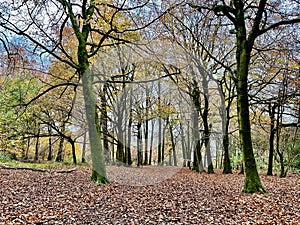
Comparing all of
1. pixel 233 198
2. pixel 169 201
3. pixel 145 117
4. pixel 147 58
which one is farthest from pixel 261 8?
pixel 145 117

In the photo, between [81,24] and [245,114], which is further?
[81,24]

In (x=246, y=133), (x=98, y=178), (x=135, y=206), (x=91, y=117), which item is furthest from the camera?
(x=91, y=117)

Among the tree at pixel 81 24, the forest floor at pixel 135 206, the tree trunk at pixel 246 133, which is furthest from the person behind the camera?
the tree at pixel 81 24

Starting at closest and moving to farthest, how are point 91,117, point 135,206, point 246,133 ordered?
point 135,206, point 246,133, point 91,117

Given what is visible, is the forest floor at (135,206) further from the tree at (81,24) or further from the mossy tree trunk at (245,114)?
the tree at (81,24)

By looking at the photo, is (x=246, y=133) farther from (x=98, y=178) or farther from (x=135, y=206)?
(x=98, y=178)

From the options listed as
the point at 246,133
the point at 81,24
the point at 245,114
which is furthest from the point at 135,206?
the point at 81,24

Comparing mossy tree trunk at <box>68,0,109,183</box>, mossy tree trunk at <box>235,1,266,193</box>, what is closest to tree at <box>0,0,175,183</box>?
mossy tree trunk at <box>68,0,109,183</box>

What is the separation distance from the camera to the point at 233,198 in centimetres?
746

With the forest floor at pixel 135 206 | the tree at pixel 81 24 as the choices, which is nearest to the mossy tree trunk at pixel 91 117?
the tree at pixel 81 24

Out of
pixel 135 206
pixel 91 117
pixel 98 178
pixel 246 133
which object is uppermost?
pixel 91 117

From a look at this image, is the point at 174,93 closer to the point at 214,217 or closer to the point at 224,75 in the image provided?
the point at 224,75

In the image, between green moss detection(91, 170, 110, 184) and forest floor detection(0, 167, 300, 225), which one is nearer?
forest floor detection(0, 167, 300, 225)

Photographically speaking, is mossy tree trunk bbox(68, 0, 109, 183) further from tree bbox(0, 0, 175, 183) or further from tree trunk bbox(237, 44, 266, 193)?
tree trunk bbox(237, 44, 266, 193)
